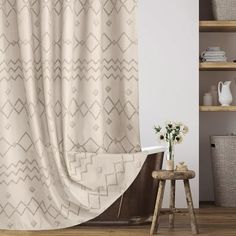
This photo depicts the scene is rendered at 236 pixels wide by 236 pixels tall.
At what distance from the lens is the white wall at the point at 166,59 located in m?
5.77

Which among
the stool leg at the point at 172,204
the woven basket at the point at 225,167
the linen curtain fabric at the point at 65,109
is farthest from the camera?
the woven basket at the point at 225,167

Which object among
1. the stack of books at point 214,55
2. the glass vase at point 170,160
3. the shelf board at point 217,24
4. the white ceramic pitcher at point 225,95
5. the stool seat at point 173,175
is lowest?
the stool seat at point 173,175

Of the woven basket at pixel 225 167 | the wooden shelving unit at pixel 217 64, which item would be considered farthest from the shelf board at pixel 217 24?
the woven basket at pixel 225 167

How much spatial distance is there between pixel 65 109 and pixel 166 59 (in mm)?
1194

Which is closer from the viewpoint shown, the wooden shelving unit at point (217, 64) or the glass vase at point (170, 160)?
the glass vase at point (170, 160)

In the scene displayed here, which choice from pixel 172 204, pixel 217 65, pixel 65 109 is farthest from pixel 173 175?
pixel 217 65

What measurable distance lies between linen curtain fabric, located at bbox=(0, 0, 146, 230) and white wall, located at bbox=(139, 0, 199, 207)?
0.57 metres

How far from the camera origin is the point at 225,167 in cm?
573

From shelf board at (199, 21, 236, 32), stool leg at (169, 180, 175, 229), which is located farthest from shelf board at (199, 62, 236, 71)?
stool leg at (169, 180, 175, 229)

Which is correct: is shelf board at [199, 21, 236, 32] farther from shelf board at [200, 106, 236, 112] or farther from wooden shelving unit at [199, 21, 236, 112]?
shelf board at [200, 106, 236, 112]

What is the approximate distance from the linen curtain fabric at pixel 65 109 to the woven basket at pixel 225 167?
992 mm

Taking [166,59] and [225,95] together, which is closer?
[166,59]

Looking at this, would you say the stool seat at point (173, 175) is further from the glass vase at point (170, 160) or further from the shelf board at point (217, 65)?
the shelf board at point (217, 65)

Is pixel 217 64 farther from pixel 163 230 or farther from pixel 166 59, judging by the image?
pixel 163 230
